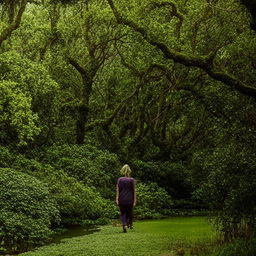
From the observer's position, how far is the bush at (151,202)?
2478 centimetres

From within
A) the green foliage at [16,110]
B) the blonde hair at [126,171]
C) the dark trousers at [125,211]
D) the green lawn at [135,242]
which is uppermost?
the green foliage at [16,110]

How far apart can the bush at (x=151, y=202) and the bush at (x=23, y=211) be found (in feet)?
20.9

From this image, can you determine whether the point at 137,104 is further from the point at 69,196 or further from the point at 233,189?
the point at 233,189

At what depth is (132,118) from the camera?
3453 centimetres

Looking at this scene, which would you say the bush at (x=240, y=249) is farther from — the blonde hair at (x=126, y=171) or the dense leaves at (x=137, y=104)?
the blonde hair at (x=126, y=171)

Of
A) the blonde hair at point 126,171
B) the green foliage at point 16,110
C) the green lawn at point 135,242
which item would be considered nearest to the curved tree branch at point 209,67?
the blonde hair at point 126,171

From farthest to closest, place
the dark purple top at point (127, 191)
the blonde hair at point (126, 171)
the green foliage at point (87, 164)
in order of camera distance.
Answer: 1. the green foliage at point (87, 164)
2. the blonde hair at point (126, 171)
3. the dark purple top at point (127, 191)

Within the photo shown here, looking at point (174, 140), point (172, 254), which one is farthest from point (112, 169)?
point (172, 254)

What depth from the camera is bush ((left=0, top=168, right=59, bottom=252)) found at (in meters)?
15.7

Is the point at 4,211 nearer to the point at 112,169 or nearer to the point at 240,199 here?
the point at 240,199

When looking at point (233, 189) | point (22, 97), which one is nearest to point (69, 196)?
point (22, 97)

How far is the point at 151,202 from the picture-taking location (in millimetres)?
26828

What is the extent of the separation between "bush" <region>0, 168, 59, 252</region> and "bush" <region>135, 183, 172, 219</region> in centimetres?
638

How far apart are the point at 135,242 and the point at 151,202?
11.8 meters
